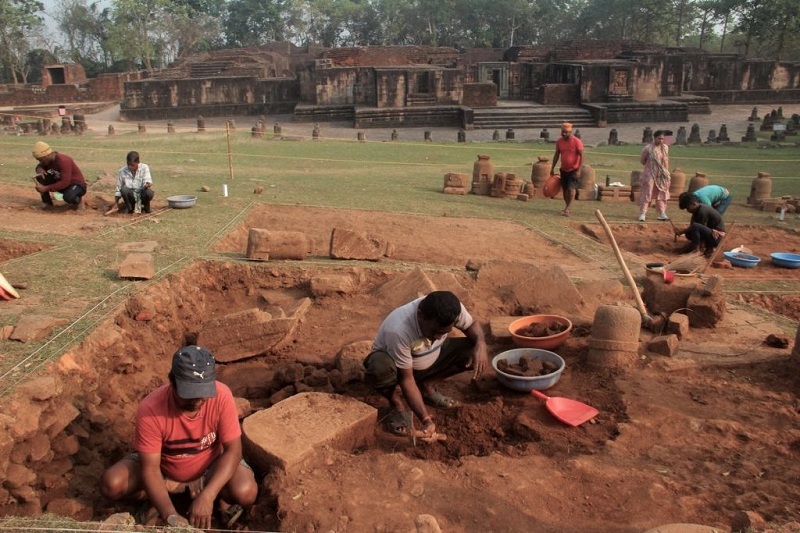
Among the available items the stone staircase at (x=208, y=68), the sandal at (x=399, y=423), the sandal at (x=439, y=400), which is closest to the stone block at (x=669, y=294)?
the sandal at (x=439, y=400)

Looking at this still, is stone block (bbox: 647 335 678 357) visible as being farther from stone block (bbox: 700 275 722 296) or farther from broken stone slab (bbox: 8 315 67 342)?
broken stone slab (bbox: 8 315 67 342)

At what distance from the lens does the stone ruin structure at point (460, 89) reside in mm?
24156

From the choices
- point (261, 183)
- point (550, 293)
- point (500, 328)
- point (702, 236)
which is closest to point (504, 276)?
point (550, 293)

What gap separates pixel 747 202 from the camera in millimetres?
11328

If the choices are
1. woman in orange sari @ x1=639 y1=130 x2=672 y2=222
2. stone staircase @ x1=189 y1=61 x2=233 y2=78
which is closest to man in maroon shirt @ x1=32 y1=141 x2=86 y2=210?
woman in orange sari @ x1=639 y1=130 x2=672 y2=222

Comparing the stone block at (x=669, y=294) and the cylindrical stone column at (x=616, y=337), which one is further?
the stone block at (x=669, y=294)

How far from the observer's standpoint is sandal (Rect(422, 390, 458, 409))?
4426mm

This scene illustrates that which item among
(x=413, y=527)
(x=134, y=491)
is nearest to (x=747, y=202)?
(x=413, y=527)

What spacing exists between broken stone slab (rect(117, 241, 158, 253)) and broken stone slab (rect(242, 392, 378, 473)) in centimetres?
357

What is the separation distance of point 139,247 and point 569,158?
634cm

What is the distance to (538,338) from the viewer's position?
193 inches

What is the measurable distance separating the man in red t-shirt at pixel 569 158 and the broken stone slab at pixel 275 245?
15.3 ft

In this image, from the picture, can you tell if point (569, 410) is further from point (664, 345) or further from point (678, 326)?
point (678, 326)

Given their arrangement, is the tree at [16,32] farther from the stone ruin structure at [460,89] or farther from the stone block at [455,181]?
the stone block at [455,181]
